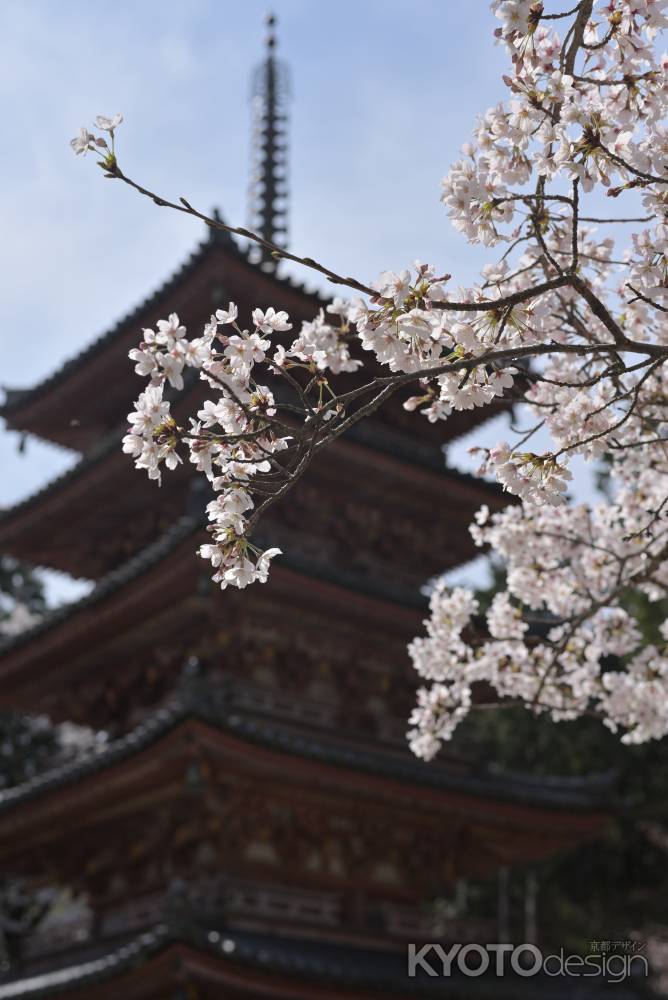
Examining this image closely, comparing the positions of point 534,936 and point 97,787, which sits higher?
point 534,936

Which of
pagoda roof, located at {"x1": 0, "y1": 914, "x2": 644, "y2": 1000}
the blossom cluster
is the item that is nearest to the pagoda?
pagoda roof, located at {"x1": 0, "y1": 914, "x2": 644, "y2": 1000}

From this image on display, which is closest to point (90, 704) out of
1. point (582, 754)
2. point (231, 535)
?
point (231, 535)

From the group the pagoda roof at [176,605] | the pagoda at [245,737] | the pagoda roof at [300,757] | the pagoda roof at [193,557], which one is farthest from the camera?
the pagoda roof at [176,605]

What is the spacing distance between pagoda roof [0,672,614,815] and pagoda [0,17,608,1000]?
34 mm

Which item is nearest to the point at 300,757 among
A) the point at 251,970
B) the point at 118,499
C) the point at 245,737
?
the point at 245,737

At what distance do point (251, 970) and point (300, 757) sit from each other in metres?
2.03

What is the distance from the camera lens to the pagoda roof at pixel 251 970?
1031 centimetres

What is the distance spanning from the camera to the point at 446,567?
52.2ft

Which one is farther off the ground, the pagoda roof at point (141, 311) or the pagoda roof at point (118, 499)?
the pagoda roof at point (141, 311)

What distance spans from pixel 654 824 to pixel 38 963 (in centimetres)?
1437

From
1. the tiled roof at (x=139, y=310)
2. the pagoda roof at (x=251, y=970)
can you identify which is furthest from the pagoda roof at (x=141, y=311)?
the pagoda roof at (x=251, y=970)

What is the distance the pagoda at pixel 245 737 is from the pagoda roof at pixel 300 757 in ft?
0.11

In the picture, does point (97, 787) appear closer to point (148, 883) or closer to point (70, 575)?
point (148, 883)

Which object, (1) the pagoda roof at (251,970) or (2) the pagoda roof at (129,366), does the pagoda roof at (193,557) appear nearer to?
(2) the pagoda roof at (129,366)
